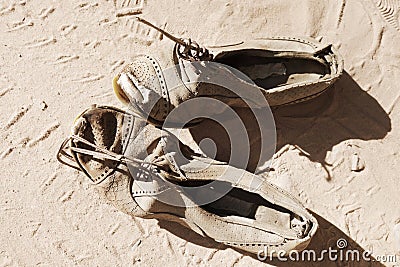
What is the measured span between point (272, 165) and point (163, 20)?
1.94 feet

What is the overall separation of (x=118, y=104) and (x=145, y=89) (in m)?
0.28

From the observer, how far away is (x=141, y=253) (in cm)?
179

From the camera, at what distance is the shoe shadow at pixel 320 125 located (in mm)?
1777

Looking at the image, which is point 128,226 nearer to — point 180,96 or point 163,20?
point 180,96

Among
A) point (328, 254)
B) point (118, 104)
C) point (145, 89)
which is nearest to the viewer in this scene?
point (145, 89)

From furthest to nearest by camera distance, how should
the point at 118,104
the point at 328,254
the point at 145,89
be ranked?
the point at 118,104 → the point at 328,254 → the point at 145,89

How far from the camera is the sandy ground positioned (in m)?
1.75

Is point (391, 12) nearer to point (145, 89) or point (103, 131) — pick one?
point (145, 89)

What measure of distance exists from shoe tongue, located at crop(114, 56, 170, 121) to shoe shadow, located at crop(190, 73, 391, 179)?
0.22 metres

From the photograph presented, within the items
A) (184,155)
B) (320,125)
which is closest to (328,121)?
(320,125)

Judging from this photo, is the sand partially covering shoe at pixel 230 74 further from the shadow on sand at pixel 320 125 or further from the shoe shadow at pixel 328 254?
the shoe shadow at pixel 328 254

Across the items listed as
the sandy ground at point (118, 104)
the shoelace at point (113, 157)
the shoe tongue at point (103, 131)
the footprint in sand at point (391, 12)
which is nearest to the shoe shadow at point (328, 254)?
the sandy ground at point (118, 104)

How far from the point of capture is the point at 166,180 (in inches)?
64.0

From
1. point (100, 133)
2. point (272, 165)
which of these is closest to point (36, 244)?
point (100, 133)
